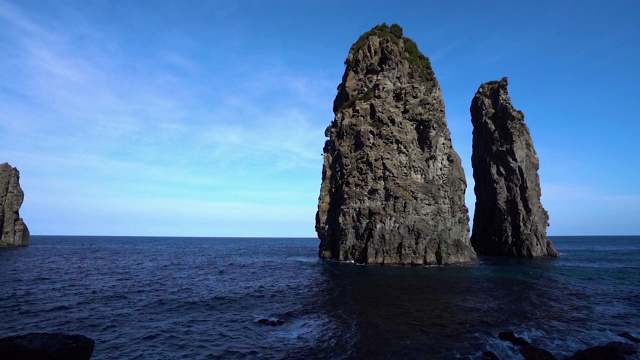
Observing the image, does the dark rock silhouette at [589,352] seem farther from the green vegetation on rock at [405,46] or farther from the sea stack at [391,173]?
the green vegetation on rock at [405,46]

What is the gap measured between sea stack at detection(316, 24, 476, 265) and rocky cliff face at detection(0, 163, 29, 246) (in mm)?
81775

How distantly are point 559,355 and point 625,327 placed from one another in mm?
9466

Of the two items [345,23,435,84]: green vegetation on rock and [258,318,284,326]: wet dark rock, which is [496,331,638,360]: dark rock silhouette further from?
[345,23,435,84]: green vegetation on rock

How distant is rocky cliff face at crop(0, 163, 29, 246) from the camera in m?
93.9

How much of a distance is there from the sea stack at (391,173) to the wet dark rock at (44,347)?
147 ft

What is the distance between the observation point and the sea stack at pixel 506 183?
78.9 metres

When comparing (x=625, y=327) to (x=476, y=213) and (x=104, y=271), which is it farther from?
(x=476, y=213)

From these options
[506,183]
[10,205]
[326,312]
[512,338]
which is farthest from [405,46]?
[10,205]

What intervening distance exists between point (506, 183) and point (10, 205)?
120m

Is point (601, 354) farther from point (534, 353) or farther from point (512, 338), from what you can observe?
point (512, 338)

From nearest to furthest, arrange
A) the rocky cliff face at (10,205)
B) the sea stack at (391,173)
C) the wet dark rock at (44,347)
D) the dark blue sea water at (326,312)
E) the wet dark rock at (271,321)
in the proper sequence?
the wet dark rock at (44,347), the dark blue sea water at (326,312), the wet dark rock at (271,321), the sea stack at (391,173), the rocky cliff face at (10,205)

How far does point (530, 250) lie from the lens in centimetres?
7719

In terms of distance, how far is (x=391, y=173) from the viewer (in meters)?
59.2

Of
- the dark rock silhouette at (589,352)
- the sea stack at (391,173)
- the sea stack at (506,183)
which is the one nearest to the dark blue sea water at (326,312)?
the dark rock silhouette at (589,352)
